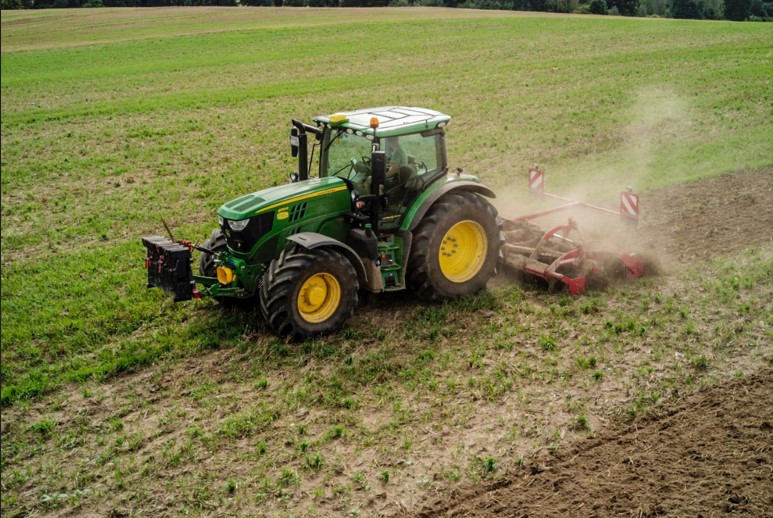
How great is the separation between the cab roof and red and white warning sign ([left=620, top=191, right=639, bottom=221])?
3927mm

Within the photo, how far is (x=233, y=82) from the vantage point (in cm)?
2900

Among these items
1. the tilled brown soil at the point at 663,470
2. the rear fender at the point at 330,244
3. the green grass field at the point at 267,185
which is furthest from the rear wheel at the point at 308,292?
the tilled brown soil at the point at 663,470

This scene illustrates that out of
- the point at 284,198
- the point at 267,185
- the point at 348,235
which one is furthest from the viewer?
the point at 267,185

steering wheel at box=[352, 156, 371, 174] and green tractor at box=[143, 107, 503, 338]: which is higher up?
steering wheel at box=[352, 156, 371, 174]

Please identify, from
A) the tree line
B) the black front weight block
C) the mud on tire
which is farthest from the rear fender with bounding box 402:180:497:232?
the tree line

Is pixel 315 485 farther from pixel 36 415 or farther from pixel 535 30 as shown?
pixel 535 30

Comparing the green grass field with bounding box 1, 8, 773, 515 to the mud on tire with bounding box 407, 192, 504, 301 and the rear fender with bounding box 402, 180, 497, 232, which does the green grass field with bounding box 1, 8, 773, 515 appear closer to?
the mud on tire with bounding box 407, 192, 504, 301

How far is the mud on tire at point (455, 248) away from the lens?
385 inches

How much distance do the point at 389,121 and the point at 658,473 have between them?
5298 mm

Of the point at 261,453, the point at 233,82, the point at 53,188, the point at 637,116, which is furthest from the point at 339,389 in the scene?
the point at 233,82

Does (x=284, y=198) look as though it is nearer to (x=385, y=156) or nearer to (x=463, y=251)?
(x=385, y=156)

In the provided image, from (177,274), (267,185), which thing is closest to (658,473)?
(177,274)

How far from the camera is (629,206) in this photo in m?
12.3

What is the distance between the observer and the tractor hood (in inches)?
356
